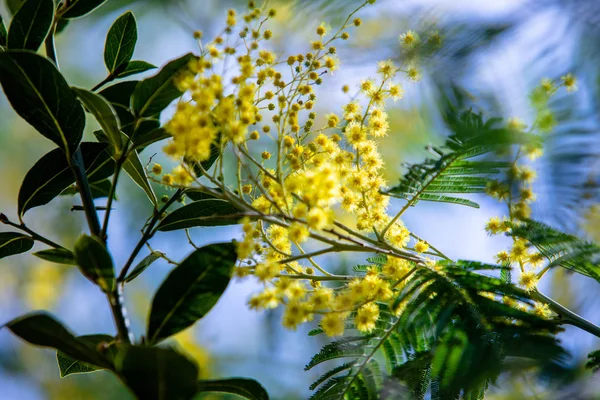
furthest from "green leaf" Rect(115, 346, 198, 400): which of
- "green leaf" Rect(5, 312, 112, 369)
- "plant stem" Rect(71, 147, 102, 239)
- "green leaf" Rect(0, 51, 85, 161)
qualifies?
"green leaf" Rect(0, 51, 85, 161)

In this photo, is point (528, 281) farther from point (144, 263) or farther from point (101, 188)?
point (101, 188)

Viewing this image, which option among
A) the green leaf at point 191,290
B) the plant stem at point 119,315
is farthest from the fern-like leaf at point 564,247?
the plant stem at point 119,315

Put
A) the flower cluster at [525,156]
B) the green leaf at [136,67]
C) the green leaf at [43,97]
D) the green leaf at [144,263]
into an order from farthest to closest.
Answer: the green leaf at [136,67] < the green leaf at [144,263] < the green leaf at [43,97] < the flower cluster at [525,156]

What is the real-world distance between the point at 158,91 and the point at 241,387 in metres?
0.35

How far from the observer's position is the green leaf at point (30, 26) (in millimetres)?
666

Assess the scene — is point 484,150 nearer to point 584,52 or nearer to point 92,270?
point 584,52

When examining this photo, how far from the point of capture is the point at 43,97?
630mm

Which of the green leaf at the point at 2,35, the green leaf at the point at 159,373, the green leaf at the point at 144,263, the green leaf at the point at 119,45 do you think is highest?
the green leaf at the point at 2,35

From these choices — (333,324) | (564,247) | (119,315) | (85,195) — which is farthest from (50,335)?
(564,247)

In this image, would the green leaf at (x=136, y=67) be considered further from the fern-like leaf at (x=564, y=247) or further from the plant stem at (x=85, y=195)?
the fern-like leaf at (x=564, y=247)

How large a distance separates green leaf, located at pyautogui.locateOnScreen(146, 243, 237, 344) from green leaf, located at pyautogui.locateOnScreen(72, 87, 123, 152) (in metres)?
0.17

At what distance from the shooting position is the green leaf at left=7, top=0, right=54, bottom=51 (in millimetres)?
666

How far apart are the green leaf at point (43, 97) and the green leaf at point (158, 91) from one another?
0.07 meters

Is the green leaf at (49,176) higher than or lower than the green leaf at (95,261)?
higher
